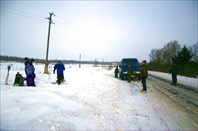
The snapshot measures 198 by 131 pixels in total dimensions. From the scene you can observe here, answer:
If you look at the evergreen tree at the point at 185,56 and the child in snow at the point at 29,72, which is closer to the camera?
the child in snow at the point at 29,72

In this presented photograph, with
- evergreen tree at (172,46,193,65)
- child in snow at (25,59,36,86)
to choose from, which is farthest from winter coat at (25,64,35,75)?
evergreen tree at (172,46,193,65)

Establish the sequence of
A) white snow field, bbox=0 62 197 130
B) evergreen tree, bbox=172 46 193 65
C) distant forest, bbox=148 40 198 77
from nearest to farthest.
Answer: white snow field, bbox=0 62 197 130 < distant forest, bbox=148 40 198 77 < evergreen tree, bbox=172 46 193 65

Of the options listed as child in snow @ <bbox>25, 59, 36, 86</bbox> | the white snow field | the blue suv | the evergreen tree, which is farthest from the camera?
the evergreen tree

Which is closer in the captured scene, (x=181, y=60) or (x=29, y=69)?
(x=29, y=69)

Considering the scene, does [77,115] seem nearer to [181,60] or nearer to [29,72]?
[29,72]

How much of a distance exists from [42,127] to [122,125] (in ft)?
7.68

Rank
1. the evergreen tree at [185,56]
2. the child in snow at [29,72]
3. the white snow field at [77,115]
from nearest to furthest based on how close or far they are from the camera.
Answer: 1. the white snow field at [77,115]
2. the child in snow at [29,72]
3. the evergreen tree at [185,56]

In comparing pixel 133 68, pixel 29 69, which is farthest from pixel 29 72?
pixel 133 68

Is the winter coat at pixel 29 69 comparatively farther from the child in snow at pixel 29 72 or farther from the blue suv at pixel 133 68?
the blue suv at pixel 133 68

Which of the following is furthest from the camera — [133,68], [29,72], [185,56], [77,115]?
[185,56]

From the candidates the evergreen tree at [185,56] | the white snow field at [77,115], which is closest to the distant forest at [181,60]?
the evergreen tree at [185,56]

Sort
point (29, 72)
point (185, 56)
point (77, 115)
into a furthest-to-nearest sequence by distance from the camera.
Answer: point (185, 56)
point (29, 72)
point (77, 115)

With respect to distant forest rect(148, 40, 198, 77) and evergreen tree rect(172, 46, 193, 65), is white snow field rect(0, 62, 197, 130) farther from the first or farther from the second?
evergreen tree rect(172, 46, 193, 65)

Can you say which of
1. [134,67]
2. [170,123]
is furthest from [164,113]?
[134,67]
